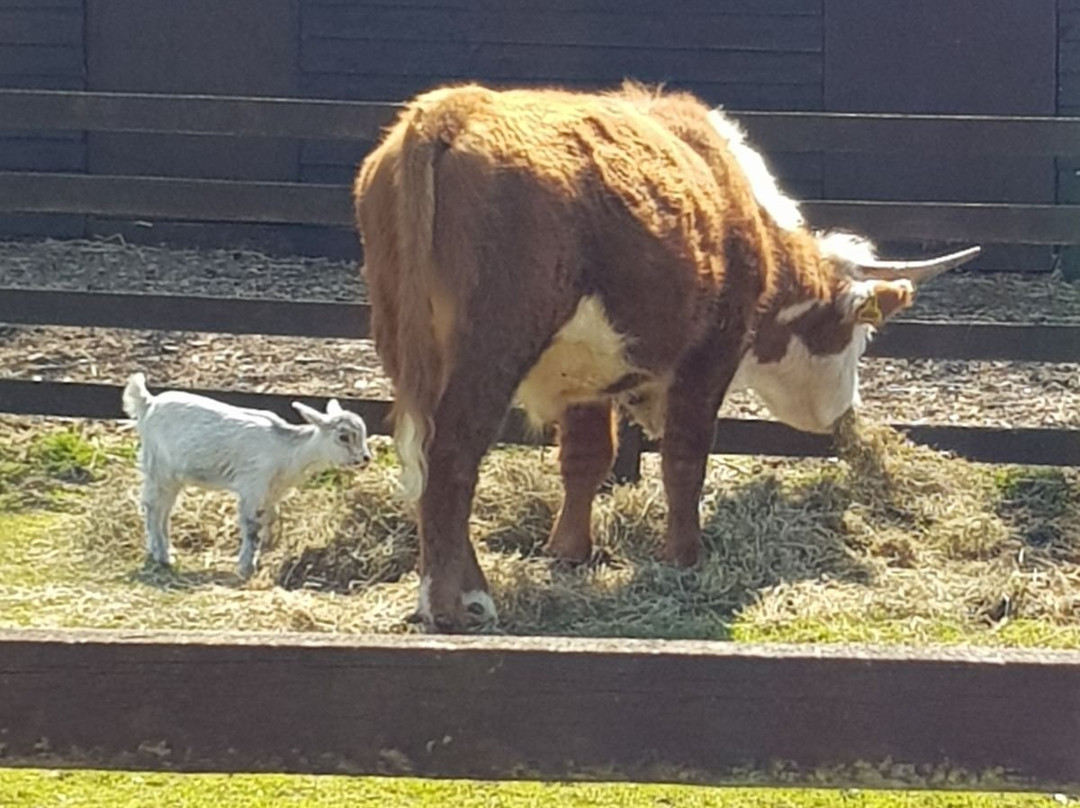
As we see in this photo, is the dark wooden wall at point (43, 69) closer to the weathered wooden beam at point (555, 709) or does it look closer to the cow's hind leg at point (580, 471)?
the cow's hind leg at point (580, 471)

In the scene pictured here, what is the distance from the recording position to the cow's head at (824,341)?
631 cm

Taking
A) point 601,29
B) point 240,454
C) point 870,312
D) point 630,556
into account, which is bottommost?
point 630,556

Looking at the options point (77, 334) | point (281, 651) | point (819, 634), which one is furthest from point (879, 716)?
point (77, 334)

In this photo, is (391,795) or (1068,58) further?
(1068,58)

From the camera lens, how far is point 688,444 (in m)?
5.67

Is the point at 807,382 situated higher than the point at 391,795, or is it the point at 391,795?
the point at 807,382

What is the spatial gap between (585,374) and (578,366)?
0.28ft

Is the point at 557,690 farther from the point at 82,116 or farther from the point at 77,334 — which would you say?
the point at 77,334

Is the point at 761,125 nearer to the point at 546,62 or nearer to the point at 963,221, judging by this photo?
the point at 963,221

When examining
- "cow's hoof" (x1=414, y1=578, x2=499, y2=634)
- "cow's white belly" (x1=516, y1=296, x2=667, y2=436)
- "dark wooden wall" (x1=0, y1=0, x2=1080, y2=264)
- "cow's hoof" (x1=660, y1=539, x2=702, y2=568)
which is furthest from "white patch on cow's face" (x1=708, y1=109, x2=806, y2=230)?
"dark wooden wall" (x1=0, y1=0, x2=1080, y2=264)

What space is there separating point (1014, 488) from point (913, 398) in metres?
1.73

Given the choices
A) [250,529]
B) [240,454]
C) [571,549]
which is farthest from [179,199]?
[571,549]

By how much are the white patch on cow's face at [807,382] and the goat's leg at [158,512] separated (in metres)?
2.08

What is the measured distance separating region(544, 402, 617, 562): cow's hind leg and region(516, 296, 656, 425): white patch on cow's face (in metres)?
0.21
